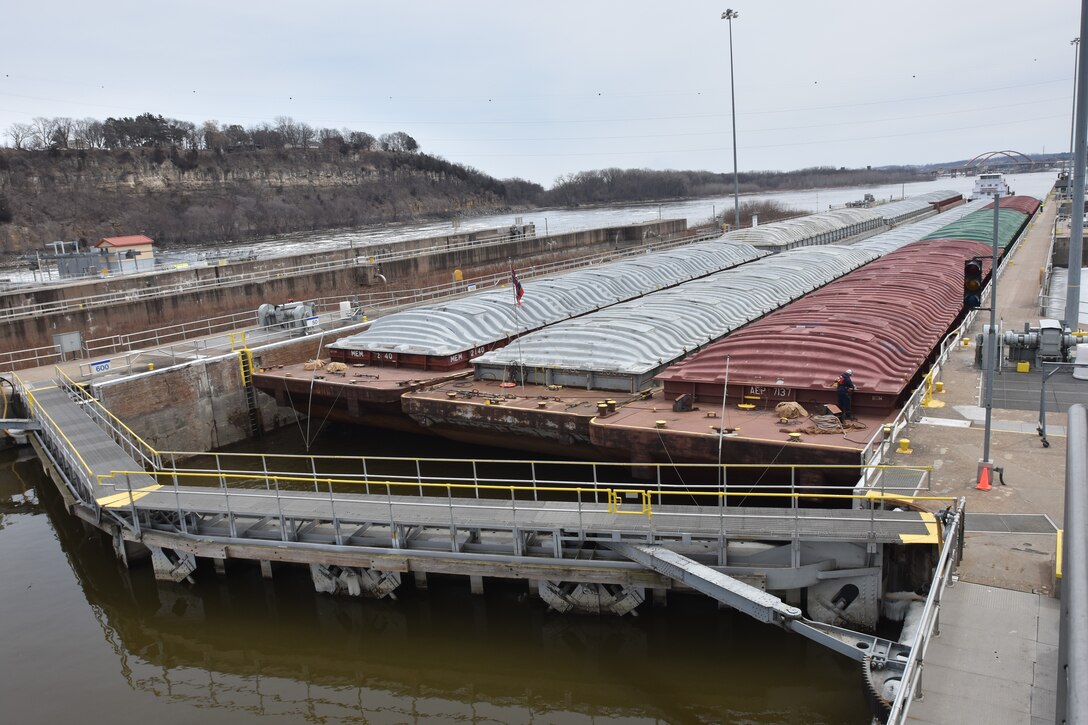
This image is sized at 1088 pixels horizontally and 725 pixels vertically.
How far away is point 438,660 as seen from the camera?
12461 millimetres

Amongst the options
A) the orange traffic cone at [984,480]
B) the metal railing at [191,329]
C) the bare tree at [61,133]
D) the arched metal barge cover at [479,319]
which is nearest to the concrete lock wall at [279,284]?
the metal railing at [191,329]

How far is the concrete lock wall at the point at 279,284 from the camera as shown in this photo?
96.6ft

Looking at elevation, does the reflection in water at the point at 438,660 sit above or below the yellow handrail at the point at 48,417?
below

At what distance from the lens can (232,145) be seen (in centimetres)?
14200

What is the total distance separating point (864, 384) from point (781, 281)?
14.8 meters

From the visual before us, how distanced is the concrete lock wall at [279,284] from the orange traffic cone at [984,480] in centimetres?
3001

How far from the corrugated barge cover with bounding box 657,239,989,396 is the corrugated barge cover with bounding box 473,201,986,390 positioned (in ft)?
5.62

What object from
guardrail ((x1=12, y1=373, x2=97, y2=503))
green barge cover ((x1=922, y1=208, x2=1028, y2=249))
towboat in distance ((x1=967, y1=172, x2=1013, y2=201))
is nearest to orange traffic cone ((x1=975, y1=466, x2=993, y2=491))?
guardrail ((x1=12, y1=373, x2=97, y2=503))

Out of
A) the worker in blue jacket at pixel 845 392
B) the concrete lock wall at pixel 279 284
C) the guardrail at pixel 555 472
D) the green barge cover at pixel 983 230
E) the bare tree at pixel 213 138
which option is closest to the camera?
the guardrail at pixel 555 472

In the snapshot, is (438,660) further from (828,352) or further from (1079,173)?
(1079,173)

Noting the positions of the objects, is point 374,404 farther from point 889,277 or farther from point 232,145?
point 232,145

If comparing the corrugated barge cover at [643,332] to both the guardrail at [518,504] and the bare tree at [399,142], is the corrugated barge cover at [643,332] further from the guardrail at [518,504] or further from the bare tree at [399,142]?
the bare tree at [399,142]

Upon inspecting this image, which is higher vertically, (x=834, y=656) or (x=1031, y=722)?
(x=1031, y=722)

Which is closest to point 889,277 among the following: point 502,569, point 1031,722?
point 502,569
